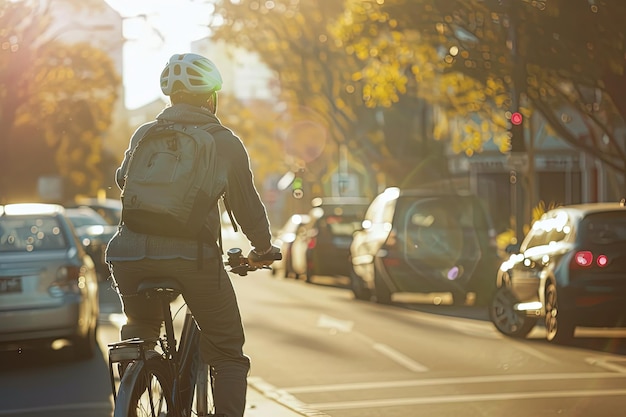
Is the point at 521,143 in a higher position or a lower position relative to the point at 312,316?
higher

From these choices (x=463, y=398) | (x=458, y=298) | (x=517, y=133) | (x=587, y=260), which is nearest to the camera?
(x=463, y=398)

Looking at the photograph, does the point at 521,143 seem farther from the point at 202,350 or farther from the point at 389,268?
the point at 202,350

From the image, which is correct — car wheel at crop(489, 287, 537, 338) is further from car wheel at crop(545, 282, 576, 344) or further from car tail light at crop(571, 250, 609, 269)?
car tail light at crop(571, 250, 609, 269)

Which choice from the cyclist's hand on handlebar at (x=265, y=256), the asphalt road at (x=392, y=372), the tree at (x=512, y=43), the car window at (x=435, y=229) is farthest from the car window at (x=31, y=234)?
the tree at (x=512, y=43)

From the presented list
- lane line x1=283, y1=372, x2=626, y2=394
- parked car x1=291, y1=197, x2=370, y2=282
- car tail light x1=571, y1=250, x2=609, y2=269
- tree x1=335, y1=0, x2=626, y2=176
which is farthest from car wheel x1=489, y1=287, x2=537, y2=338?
parked car x1=291, y1=197, x2=370, y2=282

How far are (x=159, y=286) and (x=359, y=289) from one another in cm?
1787

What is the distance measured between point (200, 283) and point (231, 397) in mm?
516

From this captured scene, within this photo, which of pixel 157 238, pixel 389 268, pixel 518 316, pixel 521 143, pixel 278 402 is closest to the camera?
pixel 157 238

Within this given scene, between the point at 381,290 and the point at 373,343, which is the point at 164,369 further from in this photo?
the point at 381,290

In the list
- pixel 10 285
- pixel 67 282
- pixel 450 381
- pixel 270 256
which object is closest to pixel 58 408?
pixel 10 285

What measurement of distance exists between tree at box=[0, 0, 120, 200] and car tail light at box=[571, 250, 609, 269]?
61.6 ft

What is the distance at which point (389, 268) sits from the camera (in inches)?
870

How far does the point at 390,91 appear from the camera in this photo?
92.2ft

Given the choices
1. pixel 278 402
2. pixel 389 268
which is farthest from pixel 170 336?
pixel 389 268
